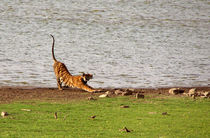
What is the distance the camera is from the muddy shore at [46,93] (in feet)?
40.4

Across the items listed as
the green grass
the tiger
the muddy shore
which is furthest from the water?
the green grass

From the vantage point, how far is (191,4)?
155 ft

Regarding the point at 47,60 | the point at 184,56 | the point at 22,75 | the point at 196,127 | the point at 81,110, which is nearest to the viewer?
the point at 196,127

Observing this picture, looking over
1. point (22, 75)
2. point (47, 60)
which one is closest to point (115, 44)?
point (47, 60)

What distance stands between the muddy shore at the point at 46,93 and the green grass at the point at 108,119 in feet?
2.45

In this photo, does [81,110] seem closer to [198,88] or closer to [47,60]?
[198,88]

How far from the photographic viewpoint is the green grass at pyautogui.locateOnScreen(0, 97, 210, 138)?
28.3 feet

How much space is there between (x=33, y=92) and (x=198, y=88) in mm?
5216

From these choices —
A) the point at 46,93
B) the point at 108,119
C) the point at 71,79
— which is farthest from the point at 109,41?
the point at 108,119

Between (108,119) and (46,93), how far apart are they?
3969 mm

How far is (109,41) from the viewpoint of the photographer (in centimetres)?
2598

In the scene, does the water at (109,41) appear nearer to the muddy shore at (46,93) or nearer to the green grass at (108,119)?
the muddy shore at (46,93)

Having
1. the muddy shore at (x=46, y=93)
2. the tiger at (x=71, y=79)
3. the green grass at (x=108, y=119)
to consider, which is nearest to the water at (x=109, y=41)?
the tiger at (x=71, y=79)

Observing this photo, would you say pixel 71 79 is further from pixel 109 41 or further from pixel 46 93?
pixel 109 41
